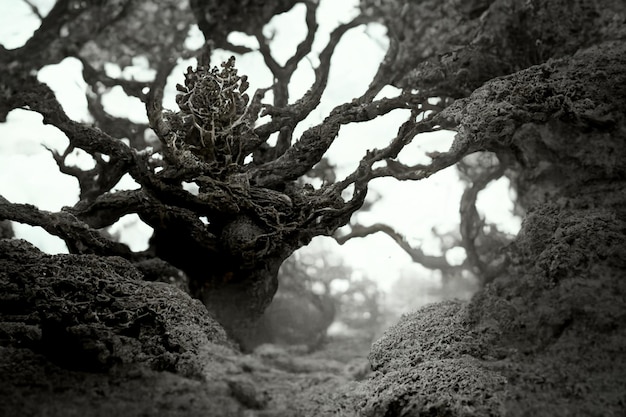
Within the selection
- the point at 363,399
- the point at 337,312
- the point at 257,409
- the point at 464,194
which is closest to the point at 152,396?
the point at 257,409

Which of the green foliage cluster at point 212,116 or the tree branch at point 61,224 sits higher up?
the green foliage cluster at point 212,116

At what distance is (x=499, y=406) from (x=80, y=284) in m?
4.94

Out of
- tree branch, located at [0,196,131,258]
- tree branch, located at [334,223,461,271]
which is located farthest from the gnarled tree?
tree branch, located at [334,223,461,271]

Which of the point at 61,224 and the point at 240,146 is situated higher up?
the point at 240,146

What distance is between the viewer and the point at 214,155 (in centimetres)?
736

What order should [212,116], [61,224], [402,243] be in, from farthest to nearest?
[402,243] < [212,116] < [61,224]

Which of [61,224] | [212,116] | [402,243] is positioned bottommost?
[61,224]

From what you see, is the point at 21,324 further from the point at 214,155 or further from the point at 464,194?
the point at 464,194

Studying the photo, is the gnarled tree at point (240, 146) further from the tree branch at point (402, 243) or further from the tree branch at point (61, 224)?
the tree branch at point (402, 243)

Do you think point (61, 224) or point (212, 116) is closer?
point (61, 224)

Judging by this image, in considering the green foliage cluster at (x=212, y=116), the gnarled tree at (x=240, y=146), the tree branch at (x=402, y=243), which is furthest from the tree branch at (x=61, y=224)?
the tree branch at (x=402, y=243)

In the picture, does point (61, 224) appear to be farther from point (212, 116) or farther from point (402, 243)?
point (402, 243)

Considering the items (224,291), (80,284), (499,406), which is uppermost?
(224,291)

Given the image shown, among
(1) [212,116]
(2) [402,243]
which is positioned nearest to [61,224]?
(1) [212,116]
